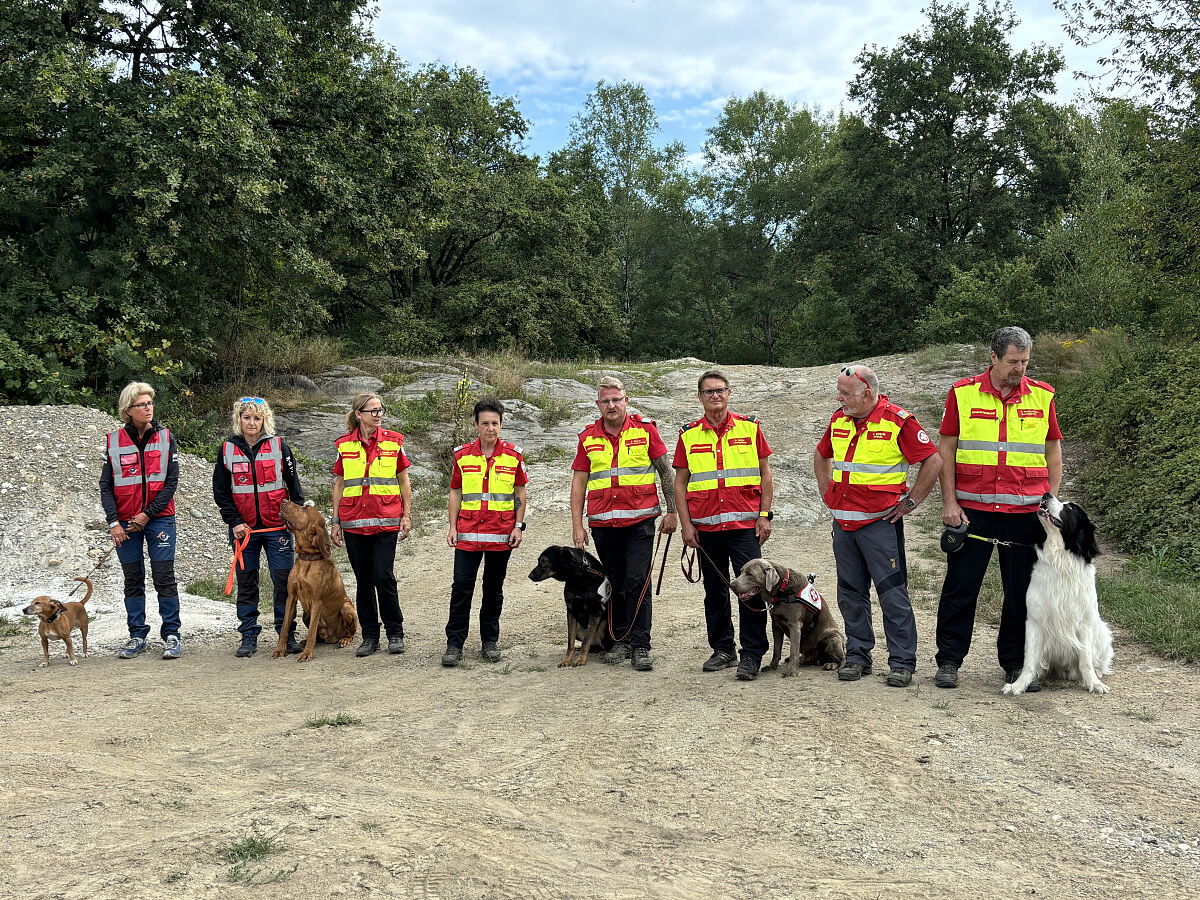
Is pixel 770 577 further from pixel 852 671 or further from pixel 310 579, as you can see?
pixel 310 579

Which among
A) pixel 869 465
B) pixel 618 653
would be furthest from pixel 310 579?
pixel 869 465

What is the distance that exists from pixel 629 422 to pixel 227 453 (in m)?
3.29

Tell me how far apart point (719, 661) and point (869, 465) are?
1851mm

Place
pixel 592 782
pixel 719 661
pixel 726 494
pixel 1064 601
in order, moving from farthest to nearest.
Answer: pixel 719 661
pixel 726 494
pixel 1064 601
pixel 592 782

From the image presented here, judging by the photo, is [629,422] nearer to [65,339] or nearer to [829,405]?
[65,339]

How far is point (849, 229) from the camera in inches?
1252

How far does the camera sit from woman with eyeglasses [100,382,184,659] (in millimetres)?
6773

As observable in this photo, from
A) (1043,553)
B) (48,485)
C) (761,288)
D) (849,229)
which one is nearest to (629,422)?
(1043,553)

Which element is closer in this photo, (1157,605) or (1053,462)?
(1053,462)

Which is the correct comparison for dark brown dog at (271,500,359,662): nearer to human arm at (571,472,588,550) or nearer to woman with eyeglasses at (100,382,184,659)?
woman with eyeglasses at (100,382,184,659)

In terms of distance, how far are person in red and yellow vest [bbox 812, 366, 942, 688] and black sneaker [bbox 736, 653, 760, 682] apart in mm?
574

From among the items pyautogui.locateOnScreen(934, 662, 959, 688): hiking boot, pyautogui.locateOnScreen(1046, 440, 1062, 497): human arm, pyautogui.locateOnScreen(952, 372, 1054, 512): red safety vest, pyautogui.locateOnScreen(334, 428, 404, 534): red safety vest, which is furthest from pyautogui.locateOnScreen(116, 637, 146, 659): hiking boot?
pyautogui.locateOnScreen(1046, 440, 1062, 497): human arm

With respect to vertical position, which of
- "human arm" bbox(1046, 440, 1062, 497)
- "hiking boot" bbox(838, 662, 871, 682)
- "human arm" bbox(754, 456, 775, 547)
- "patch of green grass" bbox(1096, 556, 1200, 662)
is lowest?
"hiking boot" bbox(838, 662, 871, 682)

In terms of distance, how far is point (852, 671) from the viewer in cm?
561
